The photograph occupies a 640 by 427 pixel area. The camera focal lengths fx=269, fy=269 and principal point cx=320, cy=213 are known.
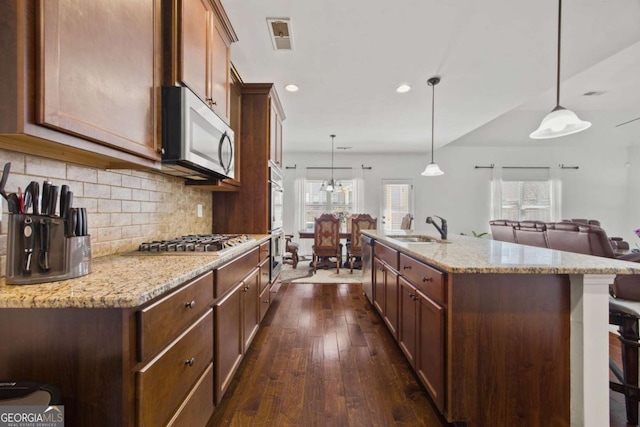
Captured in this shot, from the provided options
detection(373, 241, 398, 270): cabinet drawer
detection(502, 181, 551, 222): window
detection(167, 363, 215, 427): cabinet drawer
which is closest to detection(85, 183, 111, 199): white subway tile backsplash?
detection(167, 363, 215, 427): cabinet drawer

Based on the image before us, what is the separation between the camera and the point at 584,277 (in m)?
1.22

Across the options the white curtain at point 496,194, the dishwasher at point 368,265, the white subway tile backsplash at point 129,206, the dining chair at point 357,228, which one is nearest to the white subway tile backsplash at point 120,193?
the white subway tile backsplash at point 129,206

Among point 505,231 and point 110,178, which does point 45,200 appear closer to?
point 110,178

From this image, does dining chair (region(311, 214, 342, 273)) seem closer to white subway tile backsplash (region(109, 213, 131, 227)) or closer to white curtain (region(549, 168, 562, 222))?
white subway tile backsplash (region(109, 213, 131, 227))

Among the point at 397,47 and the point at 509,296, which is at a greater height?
the point at 397,47

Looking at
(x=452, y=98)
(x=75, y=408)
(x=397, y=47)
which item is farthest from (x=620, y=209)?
(x=75, y=408)

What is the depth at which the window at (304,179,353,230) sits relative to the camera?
6.62m

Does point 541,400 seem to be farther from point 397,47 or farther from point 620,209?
point 620,209

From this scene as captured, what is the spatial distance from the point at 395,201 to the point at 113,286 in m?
6.35

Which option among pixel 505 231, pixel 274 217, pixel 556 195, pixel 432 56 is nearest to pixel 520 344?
pixel 274 217

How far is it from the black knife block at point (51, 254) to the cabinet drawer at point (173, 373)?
429 mm

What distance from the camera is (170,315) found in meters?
0.93

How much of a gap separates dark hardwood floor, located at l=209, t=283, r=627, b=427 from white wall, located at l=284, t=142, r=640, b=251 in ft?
14.0

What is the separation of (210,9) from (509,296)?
7.63ft
